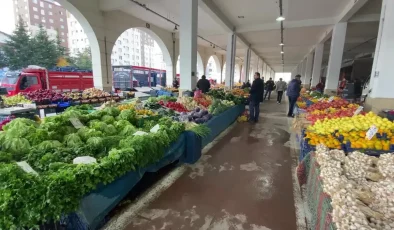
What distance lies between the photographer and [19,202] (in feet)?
4.66

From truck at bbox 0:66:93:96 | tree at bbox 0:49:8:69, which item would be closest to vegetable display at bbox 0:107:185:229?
truck at bbox 0:66:93:96

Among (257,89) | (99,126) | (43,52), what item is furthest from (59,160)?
(43,52)

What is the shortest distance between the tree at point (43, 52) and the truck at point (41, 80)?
46.6 ft

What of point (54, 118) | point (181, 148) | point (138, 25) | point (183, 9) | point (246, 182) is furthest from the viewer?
point (138, 25)

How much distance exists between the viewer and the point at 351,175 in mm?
1988

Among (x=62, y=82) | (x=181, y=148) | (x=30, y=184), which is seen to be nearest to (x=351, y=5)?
(x=181, y=148)

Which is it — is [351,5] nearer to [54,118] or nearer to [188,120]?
[188,120]

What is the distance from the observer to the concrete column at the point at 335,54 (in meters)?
9.14

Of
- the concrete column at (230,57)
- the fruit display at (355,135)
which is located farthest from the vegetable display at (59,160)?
the concrete column at (230,57)

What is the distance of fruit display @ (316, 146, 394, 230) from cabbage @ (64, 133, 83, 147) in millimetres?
2461

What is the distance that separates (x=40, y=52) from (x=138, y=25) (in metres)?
18.2

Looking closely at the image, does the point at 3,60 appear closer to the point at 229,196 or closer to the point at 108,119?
the point at 108,119

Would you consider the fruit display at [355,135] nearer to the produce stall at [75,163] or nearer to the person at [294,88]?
the produce stall at [75,163]

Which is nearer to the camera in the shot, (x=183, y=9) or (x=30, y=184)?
(x=30, y=184)
